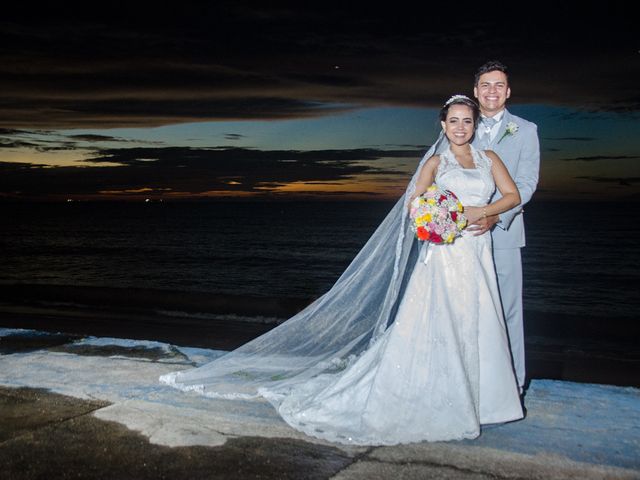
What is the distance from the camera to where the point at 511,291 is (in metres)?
Result: 4.05

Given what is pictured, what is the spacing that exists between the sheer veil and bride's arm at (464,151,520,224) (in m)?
0.42

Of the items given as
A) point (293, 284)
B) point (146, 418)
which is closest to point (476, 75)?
point (146, 418)

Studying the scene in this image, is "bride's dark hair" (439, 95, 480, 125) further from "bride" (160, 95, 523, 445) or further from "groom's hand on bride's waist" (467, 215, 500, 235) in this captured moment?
"groom's hand on bride's waist" (467, 215, 500, 235)

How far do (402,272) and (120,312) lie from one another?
10.1 metres

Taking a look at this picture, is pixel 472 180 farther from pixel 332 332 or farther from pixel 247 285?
pixel 247 285

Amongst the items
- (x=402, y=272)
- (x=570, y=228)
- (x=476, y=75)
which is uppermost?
(x=476, y=75)

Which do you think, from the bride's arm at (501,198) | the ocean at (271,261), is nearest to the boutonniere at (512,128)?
the bride's arm at (501,198)

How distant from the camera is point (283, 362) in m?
4.57

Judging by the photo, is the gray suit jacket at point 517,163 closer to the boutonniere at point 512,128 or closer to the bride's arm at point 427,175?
the boutonniere at point 512,128

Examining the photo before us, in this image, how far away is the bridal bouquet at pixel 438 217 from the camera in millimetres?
3438

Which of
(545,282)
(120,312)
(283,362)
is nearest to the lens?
(283,362)

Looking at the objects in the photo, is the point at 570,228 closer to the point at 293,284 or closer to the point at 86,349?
the point at 293,284

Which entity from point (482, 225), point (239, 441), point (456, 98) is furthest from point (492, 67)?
point (239, 441)

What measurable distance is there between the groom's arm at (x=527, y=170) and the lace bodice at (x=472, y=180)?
0.26 metres
